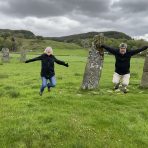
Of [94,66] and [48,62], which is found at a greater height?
[48,62]

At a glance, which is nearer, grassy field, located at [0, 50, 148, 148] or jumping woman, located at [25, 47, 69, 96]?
grassy field, located at [0, 50, 148, 148]

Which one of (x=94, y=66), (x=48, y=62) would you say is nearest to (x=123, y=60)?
(x=94, y=66)

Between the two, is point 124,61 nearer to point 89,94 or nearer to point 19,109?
point 89,94

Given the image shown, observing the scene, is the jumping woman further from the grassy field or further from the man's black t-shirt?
the man's black t-shirt

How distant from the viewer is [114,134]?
37.8 feet

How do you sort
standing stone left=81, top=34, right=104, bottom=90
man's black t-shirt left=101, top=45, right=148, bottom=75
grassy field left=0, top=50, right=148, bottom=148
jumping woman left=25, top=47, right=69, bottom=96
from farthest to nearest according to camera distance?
standing stone left=81, top=34, right=104, bottom=90 < man's black t-shirt left=101, top=45, right=148, bottom=75 < jumping woman left=25, top=47, right=69, bottom=96 < grassy field left=0, top=50, right=148, bottom=148

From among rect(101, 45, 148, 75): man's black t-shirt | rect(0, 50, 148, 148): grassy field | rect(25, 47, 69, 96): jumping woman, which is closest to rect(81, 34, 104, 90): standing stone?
rect(101, 45, 148, 75): man's black t-shirt

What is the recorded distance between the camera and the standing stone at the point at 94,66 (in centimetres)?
1980

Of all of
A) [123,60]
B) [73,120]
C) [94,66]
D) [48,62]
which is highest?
[123,60]

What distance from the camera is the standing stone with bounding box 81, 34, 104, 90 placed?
1980 centimetres

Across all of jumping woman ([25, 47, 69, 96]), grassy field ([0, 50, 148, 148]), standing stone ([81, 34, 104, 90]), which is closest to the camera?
grassy field ([0, 50, 148, 148])

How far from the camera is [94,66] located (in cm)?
1986

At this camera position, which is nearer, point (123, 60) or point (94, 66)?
point (123, 60)

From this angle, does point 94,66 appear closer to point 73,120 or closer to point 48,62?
point 48,62
